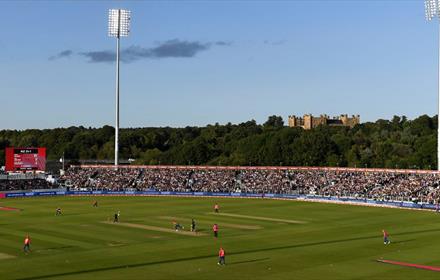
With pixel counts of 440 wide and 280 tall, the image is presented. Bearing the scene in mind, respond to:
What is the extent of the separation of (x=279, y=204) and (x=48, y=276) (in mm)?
53129

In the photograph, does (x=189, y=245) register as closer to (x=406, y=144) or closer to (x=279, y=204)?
(x=279, y=204)

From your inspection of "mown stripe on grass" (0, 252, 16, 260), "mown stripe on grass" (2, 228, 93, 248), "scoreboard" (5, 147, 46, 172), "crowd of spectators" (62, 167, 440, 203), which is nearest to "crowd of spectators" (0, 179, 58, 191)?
"scoreboard" (5, 147, 46, 172)

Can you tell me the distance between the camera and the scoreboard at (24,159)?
102 meters

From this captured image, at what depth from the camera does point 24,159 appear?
102750 millimetres

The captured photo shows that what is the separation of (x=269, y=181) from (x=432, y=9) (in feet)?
130

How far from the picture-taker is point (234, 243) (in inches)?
1844

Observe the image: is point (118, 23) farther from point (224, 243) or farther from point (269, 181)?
point (224, 243)

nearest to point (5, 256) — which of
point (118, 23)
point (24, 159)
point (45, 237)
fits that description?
point (45, 237)

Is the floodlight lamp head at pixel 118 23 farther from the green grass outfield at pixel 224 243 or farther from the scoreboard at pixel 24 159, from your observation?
the green grass outfield at pixel 224 243

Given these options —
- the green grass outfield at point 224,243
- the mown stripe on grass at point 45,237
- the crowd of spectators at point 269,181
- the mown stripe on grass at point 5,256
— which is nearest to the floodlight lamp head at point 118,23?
the crowd of spectators at point 269,181

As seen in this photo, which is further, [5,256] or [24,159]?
[24,159]

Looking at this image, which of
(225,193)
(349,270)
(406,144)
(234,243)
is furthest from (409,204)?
(406,144)

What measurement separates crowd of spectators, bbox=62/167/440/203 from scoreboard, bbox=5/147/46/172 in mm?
10066

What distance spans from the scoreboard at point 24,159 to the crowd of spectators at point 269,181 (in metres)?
10.1
